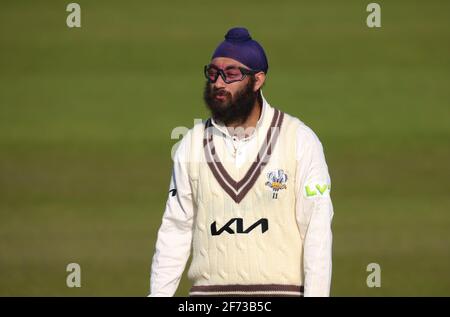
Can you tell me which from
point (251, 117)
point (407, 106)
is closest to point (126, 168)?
point (407, 106)

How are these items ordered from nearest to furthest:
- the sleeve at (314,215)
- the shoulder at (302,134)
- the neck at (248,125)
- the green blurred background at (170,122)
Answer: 1. the sleeve at (314,215)
2. the shoulder at (302,134)
3. the neck at (248,125)
4. the green blurred background at (170,122)

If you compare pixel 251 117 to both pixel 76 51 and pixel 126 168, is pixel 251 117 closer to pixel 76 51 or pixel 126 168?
pixel 126 168

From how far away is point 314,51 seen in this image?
12977 millimetres

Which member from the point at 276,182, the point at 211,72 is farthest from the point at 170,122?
the point at 276,182

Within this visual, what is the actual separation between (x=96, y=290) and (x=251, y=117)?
3.81 metres

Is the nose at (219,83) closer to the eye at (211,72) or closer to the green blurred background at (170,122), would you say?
the eye at (211,72)

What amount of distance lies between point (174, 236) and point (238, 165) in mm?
422

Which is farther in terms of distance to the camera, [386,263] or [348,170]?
[348,170]

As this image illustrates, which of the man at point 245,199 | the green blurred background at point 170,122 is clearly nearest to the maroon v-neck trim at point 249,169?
the man at point 245,199

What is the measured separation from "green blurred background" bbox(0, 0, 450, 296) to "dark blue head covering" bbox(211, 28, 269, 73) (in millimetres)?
3631

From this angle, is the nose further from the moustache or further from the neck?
the neck

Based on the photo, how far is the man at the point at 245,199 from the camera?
579cm

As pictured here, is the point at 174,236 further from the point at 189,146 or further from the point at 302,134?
the point at 302,134

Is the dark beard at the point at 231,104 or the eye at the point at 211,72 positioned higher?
the eye at the point at 211,72
